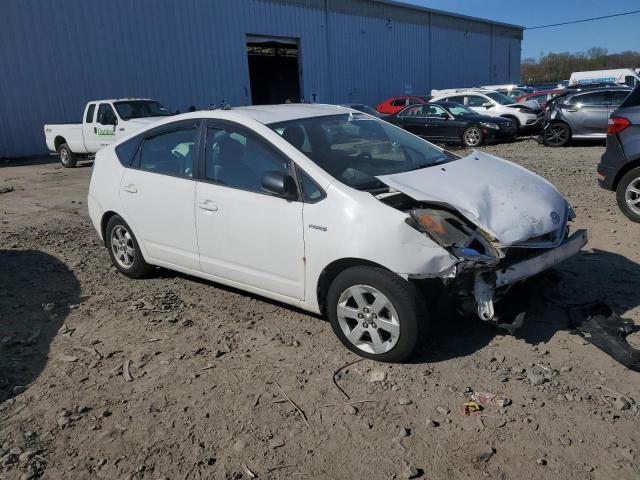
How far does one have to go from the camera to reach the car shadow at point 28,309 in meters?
3.72

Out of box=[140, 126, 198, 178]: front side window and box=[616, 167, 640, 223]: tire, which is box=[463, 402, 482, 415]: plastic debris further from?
box=[616, 167, 640, 223]: tire

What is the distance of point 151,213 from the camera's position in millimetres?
4723

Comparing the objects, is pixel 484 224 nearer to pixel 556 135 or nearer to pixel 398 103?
pixel 556 135

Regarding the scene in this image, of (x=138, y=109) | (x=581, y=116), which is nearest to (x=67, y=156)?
(x=138, y=109)

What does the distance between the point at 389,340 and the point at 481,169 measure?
1.54 meters

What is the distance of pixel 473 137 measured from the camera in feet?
53.0

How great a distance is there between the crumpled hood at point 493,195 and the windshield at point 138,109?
40.3 ft

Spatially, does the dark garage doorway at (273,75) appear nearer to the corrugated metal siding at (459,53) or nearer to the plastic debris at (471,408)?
the corrugated metal siding at (459,53)

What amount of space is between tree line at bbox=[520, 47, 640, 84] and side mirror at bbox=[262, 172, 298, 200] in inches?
2788

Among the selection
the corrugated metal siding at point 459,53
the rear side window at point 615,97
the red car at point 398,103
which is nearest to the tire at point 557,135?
the rear side window at point 615,97

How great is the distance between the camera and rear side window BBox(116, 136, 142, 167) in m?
5.05

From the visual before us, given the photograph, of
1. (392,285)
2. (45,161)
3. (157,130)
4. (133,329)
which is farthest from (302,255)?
(45,161)

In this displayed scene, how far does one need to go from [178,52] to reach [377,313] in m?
22.1

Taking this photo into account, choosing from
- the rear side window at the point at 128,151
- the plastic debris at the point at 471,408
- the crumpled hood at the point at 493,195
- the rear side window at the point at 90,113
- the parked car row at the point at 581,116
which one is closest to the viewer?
the plastic debris at the point at 471,408
